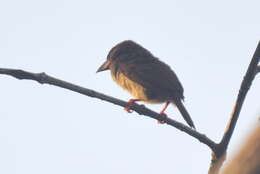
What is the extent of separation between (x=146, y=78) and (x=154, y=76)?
12cm

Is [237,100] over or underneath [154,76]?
over

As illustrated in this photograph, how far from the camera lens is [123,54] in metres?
6.65

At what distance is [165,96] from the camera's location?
5.54 metres

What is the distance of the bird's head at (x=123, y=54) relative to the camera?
21.2 feet

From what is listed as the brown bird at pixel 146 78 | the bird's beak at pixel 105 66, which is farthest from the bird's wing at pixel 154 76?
the bird's beak at pixel 105 66

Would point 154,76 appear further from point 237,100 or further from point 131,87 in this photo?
point 237,100

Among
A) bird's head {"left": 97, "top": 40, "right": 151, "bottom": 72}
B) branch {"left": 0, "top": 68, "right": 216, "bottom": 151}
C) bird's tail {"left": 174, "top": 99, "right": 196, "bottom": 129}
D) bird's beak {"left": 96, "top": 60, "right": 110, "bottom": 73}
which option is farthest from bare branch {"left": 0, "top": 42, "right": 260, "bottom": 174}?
bird's beak {"left": 96, "top": 60, "right": 110, "bottom": 73}

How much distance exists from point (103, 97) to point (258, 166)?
236 cm

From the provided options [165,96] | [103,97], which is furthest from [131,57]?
[103,97]

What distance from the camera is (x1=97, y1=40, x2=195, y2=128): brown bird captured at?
18.0 feet

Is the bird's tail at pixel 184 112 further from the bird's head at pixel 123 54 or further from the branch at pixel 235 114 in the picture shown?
the branch at pixel 235 114

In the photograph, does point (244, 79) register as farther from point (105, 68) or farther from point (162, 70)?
point (105, 68)

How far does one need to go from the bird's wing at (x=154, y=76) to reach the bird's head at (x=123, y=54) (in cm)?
26

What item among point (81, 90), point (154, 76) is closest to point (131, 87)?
point (154, 76)
